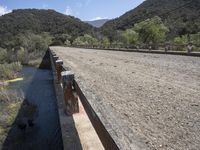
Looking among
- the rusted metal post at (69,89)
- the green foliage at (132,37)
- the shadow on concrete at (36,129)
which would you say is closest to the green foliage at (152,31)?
the green foliage at (132,37)

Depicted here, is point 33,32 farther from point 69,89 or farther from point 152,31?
point 69,89

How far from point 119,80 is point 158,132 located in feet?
19.2

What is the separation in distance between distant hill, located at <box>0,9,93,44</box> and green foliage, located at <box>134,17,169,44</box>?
288ft

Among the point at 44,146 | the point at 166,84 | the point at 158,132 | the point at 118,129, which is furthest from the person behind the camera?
the point at 44,146

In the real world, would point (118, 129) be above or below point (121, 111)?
above

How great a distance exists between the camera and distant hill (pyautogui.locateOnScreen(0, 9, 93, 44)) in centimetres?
14412

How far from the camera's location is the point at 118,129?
2.70 m

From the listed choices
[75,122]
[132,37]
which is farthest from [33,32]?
[75,122]

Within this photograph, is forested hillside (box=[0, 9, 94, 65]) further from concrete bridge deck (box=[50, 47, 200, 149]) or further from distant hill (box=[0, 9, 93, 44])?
concrete bridge deck (box=[50, 47, 200, 149])

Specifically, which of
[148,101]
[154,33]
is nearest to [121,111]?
[148,101]

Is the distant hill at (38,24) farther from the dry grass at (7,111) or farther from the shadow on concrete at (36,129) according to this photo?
the shadow on concrete at (36,129)

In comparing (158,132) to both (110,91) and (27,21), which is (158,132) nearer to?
(110,91)

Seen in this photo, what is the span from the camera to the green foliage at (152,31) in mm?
50612

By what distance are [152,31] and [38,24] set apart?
127427 mm
